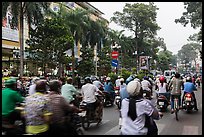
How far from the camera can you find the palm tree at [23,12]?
2223 centimetres

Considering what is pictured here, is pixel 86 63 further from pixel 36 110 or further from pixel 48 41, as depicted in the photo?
pixel 36 110

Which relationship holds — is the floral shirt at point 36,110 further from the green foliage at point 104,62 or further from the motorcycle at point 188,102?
the green foliage at point 104,62

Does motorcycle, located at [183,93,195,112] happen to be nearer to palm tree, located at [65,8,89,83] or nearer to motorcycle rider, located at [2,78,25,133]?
motorcycle rider, located at [2,78,25,133]

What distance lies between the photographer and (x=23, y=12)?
23.1 metres

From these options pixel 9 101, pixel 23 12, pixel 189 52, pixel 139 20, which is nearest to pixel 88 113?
pixel 9 101

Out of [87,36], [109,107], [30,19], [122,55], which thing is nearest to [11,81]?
[109,107]

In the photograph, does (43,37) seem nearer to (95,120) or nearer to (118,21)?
A: (95,120)

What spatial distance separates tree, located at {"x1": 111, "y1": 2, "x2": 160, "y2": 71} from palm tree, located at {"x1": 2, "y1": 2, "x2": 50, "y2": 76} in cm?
2748

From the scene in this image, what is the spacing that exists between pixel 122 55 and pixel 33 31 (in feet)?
84.5

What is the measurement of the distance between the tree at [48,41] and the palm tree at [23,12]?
0.96m

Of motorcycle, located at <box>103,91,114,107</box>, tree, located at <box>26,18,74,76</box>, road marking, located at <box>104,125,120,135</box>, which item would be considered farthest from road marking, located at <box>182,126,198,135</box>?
tree, located at <box>26,18,74,76</box>

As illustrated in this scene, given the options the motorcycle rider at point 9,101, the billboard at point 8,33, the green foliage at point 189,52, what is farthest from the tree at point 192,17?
the green foliage at point 189,52

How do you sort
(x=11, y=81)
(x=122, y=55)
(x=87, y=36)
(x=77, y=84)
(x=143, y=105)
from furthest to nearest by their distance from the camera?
(x=122, y=55), (x=87, y=36), (x=77, y=84), (x=11, y=81), (x=143, y=105)

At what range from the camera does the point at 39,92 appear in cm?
466
